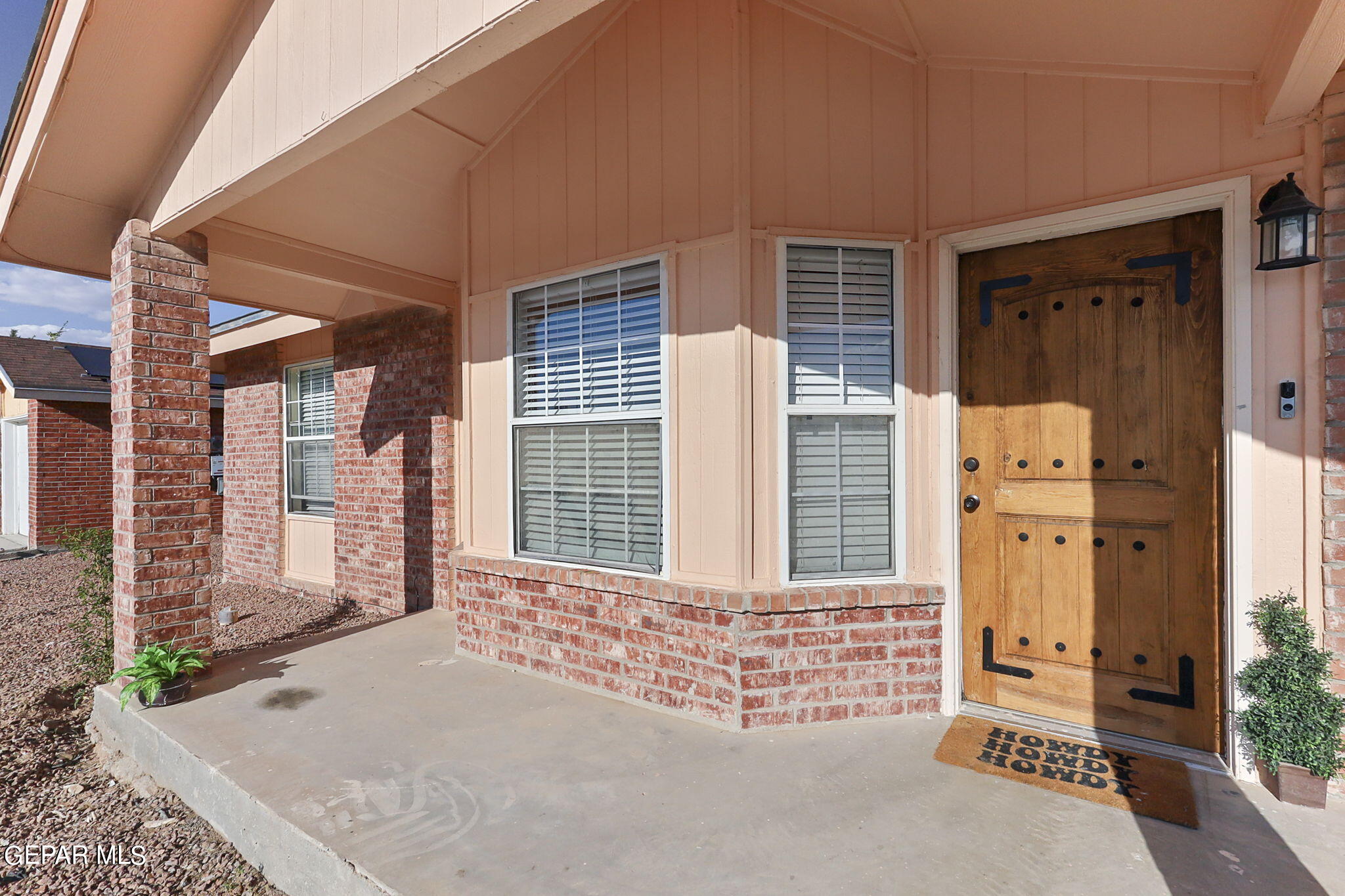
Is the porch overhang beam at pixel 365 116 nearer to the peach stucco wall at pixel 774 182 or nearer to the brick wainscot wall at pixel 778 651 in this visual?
the peach stucco wall at pixel 774 182

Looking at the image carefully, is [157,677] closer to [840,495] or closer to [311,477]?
[840,495]

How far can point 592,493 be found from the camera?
3498 millimetres

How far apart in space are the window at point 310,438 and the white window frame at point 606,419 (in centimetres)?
373

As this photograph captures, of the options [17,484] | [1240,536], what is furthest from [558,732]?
[17,484]

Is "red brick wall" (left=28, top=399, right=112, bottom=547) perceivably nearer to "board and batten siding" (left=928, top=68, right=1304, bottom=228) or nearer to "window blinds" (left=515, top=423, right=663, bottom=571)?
"window blinds" (left=515, top=423, right=663, bottom=571)

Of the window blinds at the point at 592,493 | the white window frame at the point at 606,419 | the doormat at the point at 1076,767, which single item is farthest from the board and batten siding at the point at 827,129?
the doormat at the point at 1076,767

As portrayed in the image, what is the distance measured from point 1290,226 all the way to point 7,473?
687 inches

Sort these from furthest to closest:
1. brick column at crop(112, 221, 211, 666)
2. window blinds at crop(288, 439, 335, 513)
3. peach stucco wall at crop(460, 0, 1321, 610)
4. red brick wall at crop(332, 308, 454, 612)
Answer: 1. window blinds at crop(288, 439, 335, 513)
2. red brick wall at crop(332, 308, 454, 612)
3. brick column at crop(112, 221, 211, 666)
4. peach stucco wall at crop(460, 0, 1321, 610)

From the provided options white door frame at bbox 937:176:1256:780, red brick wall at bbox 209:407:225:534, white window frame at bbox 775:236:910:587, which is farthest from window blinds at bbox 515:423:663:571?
red brick wall at bbox 209:407:225:534

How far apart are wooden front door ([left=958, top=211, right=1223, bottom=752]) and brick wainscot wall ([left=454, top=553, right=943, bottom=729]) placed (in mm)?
311

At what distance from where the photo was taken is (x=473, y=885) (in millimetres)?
1884

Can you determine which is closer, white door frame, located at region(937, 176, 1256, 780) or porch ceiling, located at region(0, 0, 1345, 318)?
porch ceiling, located at region(0, 0, 1345, 318)

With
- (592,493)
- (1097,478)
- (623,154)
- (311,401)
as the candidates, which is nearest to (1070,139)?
(1097,478)

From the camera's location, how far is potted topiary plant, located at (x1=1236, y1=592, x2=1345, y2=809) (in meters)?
2.20
